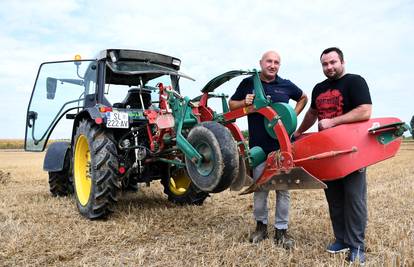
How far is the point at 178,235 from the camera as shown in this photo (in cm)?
423

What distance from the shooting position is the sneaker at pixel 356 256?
320 cm

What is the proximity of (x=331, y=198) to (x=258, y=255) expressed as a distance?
2.88 feet

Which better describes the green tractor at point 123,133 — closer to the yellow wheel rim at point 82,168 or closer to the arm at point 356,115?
the yellow wheel rim at point 82,168

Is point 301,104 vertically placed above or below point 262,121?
above

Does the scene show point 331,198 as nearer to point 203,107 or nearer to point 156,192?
point 203,107

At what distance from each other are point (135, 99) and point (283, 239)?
299cm

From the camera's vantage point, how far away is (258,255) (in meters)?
3.42

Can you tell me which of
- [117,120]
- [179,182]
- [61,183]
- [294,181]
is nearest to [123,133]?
[117,120]

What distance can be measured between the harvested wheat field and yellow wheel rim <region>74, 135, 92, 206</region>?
1.02 ft

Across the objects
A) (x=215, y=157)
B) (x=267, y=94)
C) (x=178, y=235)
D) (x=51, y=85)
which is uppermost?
(x=51, y=85)

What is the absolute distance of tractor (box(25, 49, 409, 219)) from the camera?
330cm

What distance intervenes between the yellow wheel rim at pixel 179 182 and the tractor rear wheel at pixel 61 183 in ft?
5.85

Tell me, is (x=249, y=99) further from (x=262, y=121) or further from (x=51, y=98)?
(x=51, y=98)

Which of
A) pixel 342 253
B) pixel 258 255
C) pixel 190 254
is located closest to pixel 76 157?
pixel 190 254
